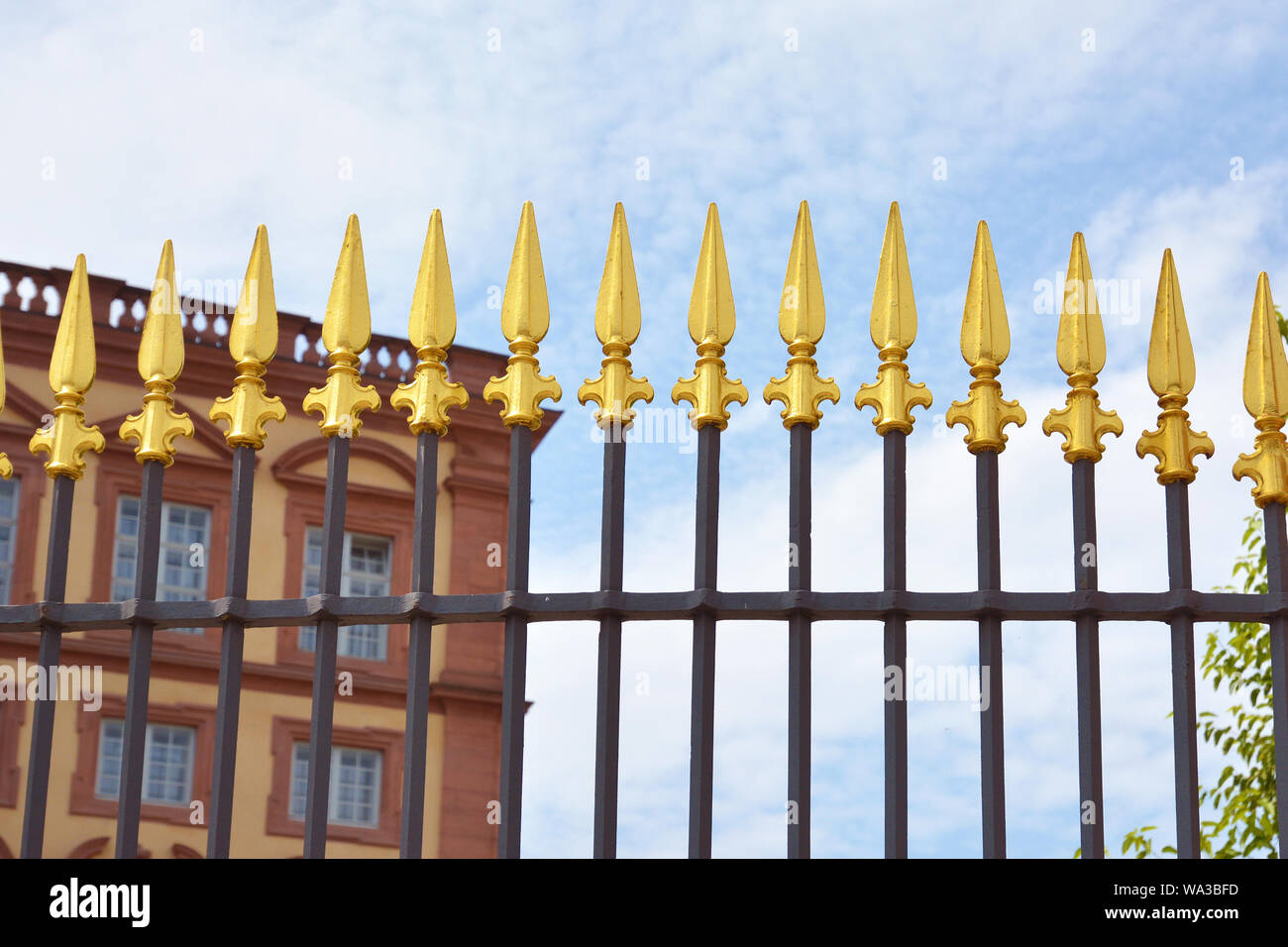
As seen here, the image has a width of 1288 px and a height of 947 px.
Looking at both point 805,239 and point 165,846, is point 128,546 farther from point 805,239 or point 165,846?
point 805,239

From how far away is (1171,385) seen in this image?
18.6 feet

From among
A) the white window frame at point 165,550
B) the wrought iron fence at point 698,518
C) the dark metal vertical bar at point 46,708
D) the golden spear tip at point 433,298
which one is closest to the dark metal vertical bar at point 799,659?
the wrought iron fence at point 698,518

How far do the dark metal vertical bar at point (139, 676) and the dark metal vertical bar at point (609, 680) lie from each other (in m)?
1.29

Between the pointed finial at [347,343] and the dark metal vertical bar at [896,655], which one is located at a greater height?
the pointed finial at [347,343]

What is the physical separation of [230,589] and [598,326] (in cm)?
133

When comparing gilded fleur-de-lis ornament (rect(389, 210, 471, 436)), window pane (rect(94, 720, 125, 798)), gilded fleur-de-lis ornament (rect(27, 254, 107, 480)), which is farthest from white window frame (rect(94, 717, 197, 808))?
gilded fleur-de-lis ornament (rect(389, 210, 471, 436))

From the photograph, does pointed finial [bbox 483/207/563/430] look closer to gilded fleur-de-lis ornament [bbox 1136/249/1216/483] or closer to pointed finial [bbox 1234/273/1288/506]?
gilded fleur-de-lis ornament [bbox 1136/249/1216/483]

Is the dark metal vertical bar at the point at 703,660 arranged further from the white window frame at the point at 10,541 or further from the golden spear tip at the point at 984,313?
the white window frame at the point at 10,541

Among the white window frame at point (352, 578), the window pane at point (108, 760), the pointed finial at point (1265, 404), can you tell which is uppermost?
the white window frame at point (352, 578)

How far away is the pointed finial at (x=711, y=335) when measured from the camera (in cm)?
557
